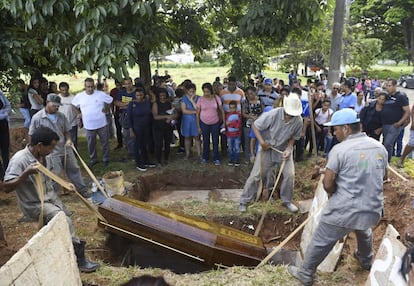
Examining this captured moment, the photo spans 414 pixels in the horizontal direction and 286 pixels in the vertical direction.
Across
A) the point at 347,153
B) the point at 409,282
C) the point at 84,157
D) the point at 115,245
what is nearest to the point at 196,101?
the point at 84,157

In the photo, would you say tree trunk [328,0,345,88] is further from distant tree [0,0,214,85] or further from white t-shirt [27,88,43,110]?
white t-shirt [27,88,43,110]

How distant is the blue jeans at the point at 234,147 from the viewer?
7619mm

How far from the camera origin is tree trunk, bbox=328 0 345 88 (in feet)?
24.9

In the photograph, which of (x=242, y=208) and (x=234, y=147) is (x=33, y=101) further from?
(x=242, y=208)

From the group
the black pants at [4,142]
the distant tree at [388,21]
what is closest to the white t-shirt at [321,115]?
the black pants at [4,142]

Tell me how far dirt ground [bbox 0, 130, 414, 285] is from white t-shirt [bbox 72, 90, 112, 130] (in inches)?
44.9

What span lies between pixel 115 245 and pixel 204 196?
7.21 feet

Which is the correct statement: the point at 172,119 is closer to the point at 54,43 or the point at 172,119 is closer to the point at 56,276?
the point at 54,43

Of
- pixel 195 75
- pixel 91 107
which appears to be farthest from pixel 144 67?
pixel 195 75

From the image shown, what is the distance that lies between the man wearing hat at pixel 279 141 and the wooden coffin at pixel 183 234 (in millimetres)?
1230

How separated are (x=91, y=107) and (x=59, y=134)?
4.95ft

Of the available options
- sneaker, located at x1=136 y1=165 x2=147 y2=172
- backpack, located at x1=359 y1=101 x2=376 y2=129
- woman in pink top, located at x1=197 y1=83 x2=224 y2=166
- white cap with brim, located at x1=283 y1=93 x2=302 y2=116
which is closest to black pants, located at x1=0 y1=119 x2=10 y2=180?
sneaker, located at x1=136 y1=165 x2=147 y2=172

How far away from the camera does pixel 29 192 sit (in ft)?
13.2

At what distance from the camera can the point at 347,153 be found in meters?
3.48
